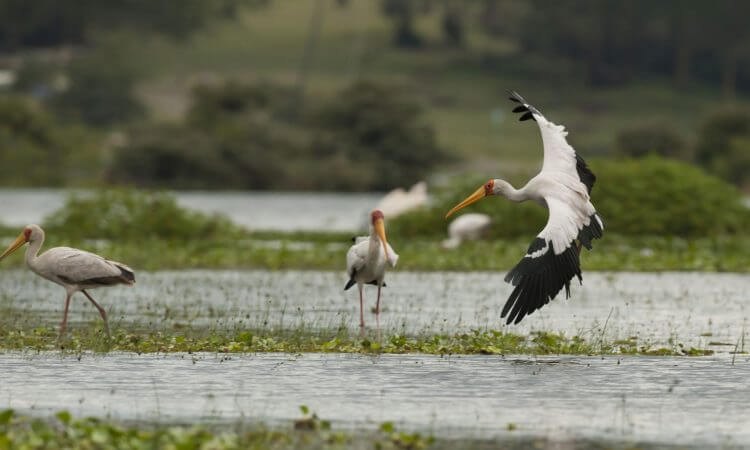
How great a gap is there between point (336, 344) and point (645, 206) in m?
20.1

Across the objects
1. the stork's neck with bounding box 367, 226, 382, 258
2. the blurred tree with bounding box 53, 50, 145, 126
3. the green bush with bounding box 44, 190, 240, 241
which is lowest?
the stork's neck with bounding box 367, 226, 382, 258

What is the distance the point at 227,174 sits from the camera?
76.0 meters

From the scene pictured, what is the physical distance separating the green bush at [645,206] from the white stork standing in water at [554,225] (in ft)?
53.5

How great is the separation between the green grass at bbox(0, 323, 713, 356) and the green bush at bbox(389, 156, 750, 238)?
1769 cm

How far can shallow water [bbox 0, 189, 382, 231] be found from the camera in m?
48.3

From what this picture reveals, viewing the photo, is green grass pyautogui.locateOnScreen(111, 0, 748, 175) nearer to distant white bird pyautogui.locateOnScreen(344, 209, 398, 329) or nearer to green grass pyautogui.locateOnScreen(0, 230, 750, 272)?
green grass pyautogui.locateOnScreen(0, 230, 750, 272)

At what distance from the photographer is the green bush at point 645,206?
3350 cm

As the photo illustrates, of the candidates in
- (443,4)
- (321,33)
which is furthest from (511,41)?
(321,33)

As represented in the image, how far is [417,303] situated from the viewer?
2033 cm

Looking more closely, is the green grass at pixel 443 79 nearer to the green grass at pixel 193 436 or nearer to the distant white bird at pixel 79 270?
the distant white bird at pixel 79 270

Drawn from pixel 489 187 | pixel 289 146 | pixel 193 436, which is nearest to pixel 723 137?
pixel 289 146

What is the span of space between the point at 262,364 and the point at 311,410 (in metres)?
2.58

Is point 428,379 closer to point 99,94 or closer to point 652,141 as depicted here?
point 652,141

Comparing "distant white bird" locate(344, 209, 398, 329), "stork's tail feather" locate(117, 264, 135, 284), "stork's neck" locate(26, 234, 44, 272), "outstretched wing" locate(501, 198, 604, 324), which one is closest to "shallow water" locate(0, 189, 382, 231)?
"distant white bird" locate(344, 209, 398, 329)
